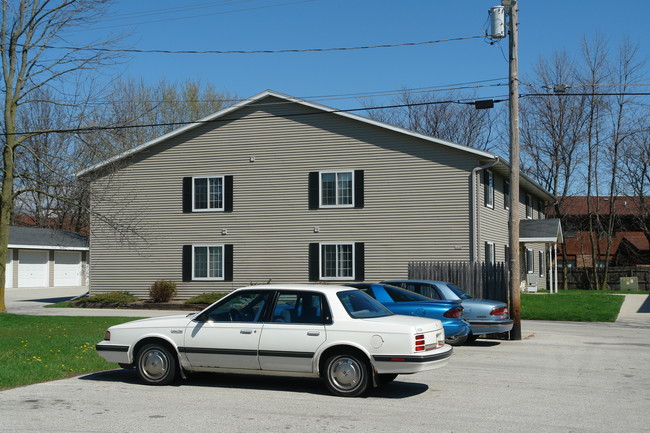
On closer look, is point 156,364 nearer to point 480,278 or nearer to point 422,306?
point 422,306

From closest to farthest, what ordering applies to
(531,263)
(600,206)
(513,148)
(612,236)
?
(513,148) → (531,263) → (612,236) → (600,206)

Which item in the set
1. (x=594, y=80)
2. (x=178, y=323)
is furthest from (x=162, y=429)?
(x=594, y=80)

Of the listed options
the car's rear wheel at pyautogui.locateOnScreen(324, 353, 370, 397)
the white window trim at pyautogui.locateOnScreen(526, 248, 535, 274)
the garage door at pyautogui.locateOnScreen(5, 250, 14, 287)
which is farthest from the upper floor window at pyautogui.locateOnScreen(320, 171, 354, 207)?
the garage door at pyautogui.locateOnScreen(5, 250, 14, 287)

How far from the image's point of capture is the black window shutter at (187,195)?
31.2 meters

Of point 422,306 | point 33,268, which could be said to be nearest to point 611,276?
point 33,268

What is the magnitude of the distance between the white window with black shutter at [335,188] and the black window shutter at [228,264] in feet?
12.8

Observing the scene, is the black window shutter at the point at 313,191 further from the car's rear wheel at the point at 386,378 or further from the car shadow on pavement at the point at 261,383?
the car's rear wheel at the point at 386,378

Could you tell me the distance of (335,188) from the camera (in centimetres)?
2964

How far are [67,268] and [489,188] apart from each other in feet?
107

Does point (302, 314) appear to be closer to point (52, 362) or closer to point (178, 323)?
point (178, 323)

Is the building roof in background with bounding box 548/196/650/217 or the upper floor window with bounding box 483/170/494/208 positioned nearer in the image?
the upper floor window with bounding box 483/170/494/208

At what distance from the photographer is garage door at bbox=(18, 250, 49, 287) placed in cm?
4709

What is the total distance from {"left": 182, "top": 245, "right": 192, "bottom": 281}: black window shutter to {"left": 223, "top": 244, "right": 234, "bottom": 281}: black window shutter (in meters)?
1.48

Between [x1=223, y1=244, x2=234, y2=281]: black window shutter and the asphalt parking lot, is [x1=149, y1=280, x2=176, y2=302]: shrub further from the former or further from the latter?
the asphalt parking lot
